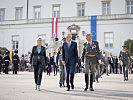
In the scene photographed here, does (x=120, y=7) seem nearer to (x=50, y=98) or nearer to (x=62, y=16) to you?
(x=62, y=16)

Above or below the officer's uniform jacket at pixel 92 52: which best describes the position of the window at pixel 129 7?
above

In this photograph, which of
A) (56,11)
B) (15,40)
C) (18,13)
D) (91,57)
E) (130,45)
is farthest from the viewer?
(18,13)

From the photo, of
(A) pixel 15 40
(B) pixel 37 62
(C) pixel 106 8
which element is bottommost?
(B) pixel 37 62

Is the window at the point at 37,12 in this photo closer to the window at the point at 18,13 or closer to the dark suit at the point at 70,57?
the window at the point at 18,13

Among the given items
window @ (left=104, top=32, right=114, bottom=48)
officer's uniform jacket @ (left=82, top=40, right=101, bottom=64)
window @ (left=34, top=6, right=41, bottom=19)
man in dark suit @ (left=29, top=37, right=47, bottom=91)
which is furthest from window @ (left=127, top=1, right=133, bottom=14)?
man in dark suit @ (left=29, top=37, right=47, bottom=91)

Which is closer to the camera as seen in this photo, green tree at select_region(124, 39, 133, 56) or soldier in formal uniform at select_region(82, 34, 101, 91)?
soldier in formal uniform at select_region(82, 34, 101, 91)

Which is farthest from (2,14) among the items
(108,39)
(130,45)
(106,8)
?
(130,45)

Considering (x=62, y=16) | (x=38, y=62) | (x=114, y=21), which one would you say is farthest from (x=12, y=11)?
(x=38, y=62)

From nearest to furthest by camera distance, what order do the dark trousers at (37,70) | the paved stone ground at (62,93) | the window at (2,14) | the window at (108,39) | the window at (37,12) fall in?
the paved stone ground at (62,93), the dark trousers at (37,70), the window at (108,39), the window at (37,12), the window at (2,14)

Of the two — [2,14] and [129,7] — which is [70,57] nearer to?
[129,7]

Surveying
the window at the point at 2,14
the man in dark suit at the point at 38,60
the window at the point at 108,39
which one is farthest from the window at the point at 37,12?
the man in dark suit at the point at 38,60

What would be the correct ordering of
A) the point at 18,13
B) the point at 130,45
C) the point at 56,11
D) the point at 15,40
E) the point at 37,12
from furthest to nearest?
the point at 18,13
the point at 37,12
the point at 15,40
the point at 56,11
the point at 130,45

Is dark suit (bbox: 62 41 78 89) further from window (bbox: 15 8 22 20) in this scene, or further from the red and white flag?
window (bbox: 15 8 22 20)

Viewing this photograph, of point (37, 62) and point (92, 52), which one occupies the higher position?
point (92, 52)
